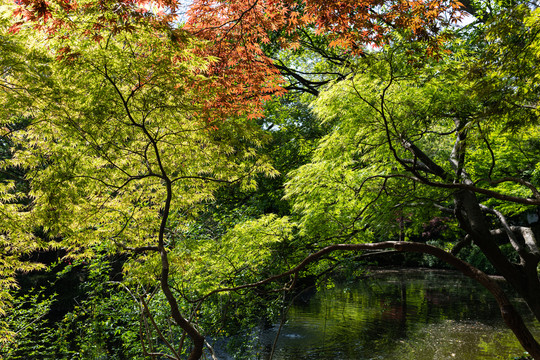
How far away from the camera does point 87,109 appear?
389 cm

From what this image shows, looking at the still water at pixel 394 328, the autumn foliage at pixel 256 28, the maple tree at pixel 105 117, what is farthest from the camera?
the still water at pixel 394 328

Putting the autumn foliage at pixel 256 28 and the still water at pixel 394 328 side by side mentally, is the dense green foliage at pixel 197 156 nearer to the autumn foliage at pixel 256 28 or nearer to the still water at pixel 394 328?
the autumn foliage at pixel 256 28

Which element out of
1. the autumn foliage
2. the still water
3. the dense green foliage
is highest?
the autumn foliage

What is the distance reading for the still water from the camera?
29.2ft

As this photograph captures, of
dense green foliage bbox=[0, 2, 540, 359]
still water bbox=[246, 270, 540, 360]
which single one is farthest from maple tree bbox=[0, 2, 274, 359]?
still water bbox=[246, 270, 540, 360]

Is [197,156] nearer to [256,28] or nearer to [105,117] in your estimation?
[105,117]

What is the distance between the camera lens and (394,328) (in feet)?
37.0

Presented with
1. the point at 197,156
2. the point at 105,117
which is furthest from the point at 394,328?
the point at 105,117

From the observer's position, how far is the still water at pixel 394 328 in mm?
8906

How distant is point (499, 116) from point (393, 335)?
323 inches

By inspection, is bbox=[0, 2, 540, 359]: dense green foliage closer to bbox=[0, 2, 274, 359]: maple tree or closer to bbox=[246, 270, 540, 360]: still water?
bbox=[0, 2, 274, 359]: maple tree

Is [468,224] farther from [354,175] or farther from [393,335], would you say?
Answer: [393,335]

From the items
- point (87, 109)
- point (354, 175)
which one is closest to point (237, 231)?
point (354, 175)

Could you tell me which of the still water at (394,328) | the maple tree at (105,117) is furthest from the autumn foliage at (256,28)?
the still water at (394,328)
